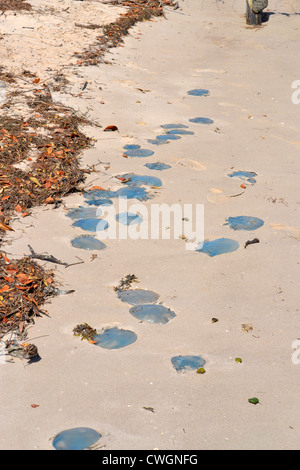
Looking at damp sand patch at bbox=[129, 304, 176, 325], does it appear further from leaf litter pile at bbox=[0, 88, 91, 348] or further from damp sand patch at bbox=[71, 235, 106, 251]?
damp sand patch at bbox=[71, 235, 106, 251]

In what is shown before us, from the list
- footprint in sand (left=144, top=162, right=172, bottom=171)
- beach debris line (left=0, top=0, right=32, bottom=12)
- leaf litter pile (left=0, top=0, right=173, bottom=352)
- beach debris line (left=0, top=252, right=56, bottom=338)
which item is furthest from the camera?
beach debris line (left=0, top=0, right=32, bottom=12)

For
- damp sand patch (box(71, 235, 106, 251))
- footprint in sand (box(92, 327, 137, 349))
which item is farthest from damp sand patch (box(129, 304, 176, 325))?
damp sand patch (box(71, 235, 106, 251))

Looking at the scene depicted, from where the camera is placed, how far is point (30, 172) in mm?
4699

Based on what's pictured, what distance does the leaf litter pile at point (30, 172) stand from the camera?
126 inches

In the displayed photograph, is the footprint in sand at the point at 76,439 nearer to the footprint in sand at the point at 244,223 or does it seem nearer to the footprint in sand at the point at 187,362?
the footprint in sand at the point at 187,362

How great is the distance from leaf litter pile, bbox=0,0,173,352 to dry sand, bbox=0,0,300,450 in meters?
0.11

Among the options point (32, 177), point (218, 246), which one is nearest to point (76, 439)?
point (218, 246)

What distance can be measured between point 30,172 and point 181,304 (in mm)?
1963

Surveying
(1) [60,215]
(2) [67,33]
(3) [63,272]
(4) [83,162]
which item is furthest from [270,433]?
(2) [67,33]

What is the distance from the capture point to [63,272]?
11.6ft

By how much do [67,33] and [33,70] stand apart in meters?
1.59

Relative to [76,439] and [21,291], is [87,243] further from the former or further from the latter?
[76,439]

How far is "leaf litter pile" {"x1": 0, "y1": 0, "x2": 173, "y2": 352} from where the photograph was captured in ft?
10.5

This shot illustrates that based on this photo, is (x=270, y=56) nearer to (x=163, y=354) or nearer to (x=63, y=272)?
(x=63, y=272)
